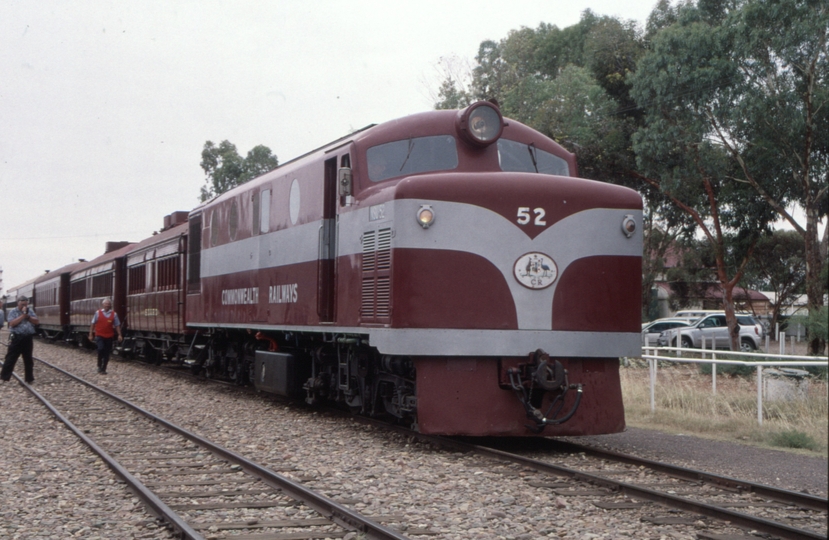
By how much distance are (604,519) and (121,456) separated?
5.21 m

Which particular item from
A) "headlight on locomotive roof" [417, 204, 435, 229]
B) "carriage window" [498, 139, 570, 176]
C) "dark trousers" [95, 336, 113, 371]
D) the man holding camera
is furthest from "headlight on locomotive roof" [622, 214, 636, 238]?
"dark trousers" [95, 336, 113, 371]

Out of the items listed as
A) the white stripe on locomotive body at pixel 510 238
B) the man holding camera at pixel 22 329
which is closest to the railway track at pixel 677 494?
the white stripe on locomotive body at pixel 510 238

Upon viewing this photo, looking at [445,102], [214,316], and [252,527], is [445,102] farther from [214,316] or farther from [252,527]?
[252,527]

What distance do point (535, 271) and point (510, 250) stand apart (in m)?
0.34

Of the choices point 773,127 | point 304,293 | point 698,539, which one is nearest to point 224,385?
point 304,293

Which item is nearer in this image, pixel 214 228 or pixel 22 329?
pixel 214 228

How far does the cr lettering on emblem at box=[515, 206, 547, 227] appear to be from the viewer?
30.4 ft

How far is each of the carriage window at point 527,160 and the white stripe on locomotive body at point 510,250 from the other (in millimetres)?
1235

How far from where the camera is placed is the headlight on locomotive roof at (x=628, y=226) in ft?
31.8

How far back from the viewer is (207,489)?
772 centimetres

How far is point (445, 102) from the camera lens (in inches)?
1529

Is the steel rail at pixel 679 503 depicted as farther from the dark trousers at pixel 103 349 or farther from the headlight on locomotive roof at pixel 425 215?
the dark trousers at pixel 103 349

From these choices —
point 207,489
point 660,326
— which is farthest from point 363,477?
point 660,326

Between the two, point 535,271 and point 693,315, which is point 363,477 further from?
point 693,315
